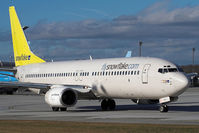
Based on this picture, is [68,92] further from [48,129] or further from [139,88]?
[48,129]

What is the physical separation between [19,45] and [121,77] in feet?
49.9

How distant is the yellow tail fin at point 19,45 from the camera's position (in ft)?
141

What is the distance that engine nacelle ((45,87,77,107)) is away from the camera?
32.5m

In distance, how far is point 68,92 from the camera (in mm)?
33469

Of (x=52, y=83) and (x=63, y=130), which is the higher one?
(x=52, y=83)

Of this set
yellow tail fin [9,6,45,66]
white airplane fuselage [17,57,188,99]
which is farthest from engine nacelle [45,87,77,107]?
yellow tail fin [9,6,45,66]

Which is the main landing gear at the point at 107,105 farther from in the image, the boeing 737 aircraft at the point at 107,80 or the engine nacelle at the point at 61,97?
the engine nacelle at the point at 61,97

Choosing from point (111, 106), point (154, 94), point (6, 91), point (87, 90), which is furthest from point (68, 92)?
point (6, 91)

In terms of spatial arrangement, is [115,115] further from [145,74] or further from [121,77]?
[121,77]

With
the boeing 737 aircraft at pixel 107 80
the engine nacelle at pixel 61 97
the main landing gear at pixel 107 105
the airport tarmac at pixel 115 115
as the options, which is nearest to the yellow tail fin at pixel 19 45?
the boeing 737 aircraft at pixel 107 80

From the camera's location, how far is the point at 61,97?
32.3m

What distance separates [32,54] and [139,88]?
51.0 feet

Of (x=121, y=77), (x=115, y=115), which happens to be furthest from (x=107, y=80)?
(x=115, y=115)

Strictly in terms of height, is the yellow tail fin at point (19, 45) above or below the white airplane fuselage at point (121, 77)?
above
